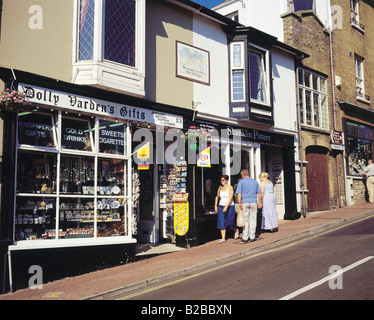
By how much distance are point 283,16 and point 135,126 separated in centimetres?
978

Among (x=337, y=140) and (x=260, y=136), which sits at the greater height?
(x=337, y=140)

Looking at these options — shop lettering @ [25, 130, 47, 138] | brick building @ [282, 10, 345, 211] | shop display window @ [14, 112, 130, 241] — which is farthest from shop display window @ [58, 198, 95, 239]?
brick building @ [282, 10, 345, 211]

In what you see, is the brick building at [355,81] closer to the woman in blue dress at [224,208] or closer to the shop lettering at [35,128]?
the woman in blue dress at [224,208]

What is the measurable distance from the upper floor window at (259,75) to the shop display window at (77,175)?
6.71m

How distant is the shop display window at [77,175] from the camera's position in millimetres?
8320

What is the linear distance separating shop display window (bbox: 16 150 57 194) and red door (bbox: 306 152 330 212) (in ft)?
36.1

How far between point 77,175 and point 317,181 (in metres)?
11.1

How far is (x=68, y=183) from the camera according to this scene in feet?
27.5

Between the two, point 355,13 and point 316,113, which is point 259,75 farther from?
point 355,13

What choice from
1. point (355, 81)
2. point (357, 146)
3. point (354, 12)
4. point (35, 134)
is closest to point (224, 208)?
point (35, 134)

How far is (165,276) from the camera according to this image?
24.1ft

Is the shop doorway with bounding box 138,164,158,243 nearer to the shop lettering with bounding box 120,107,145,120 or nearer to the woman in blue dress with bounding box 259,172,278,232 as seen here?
the shop lettering with bounding box 120,107,145,120
